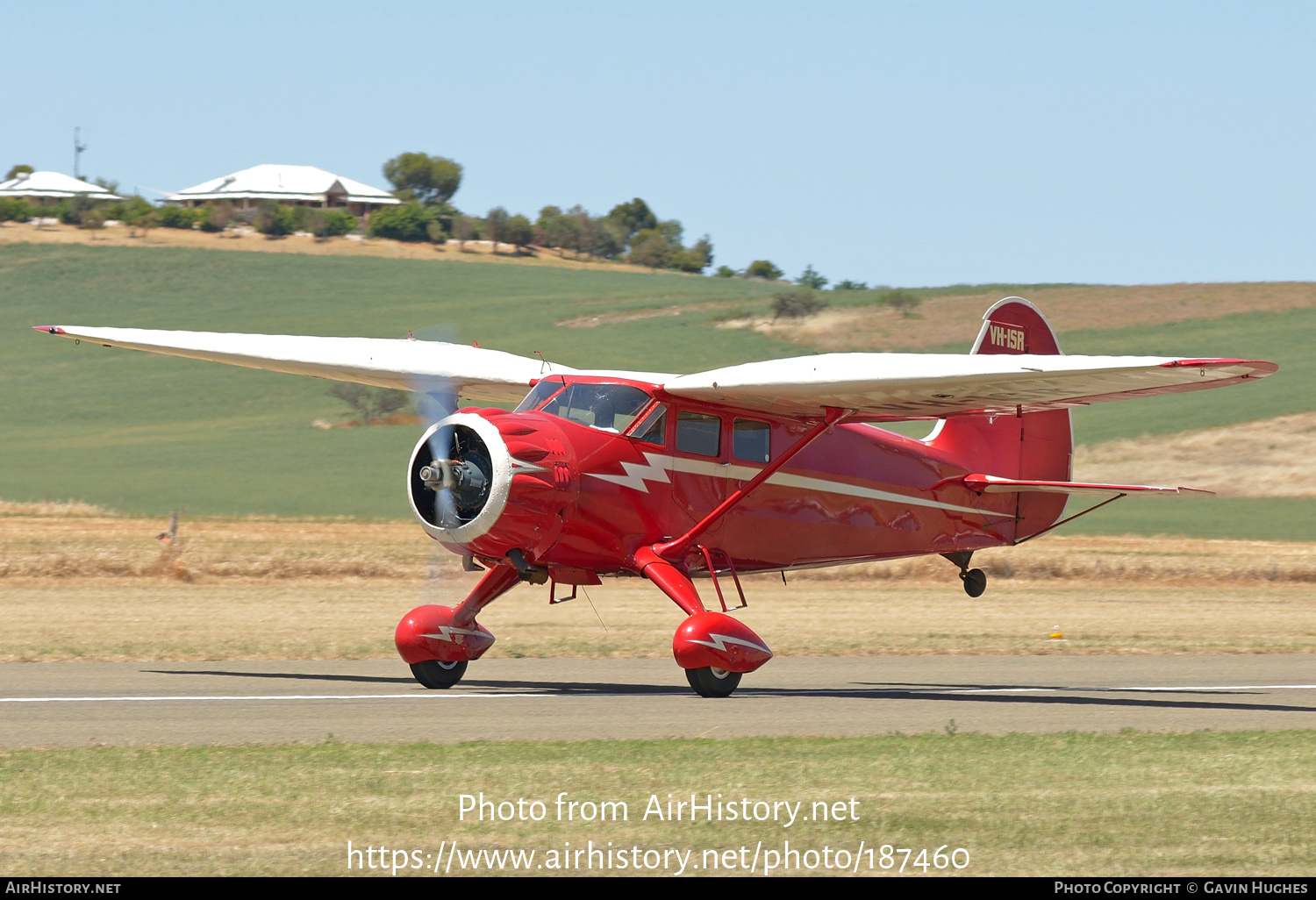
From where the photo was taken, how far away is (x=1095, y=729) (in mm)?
11883

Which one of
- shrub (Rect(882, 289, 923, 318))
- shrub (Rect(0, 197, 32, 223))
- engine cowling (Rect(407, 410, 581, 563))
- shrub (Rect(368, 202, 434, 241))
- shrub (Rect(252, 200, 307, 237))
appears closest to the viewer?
engine cowling (Rect(407, 410, 581, 563))

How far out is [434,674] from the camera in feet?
48.1

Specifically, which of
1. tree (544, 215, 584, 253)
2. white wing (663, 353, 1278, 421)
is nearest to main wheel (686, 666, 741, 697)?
white wing (663, 353, 1278, 421)

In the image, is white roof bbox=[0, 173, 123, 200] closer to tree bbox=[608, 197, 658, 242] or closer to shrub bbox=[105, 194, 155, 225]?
shrub bbox=[105, 194, 155, 225]

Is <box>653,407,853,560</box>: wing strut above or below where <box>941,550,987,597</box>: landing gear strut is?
above

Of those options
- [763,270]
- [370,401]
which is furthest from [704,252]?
[370,401]

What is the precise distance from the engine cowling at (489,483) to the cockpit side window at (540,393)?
730 mm

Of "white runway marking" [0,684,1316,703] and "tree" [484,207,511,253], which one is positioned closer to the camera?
"white runway marking" [0,684,1316,703]

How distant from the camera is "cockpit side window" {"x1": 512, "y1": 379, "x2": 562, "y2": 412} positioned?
14102 mm

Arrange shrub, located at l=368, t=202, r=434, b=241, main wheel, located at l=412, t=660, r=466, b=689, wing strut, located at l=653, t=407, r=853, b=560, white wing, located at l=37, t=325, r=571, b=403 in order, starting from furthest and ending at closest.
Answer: shrub, located at l=368, t=202, r=434, b=241, white wing, located at l=37, t=325, r=571, b=403, main wheel, located at l=412, t=660, r=466, b=689, wing strut, located at l=653, t=407, r=853, b=560

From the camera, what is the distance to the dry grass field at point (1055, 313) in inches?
3086

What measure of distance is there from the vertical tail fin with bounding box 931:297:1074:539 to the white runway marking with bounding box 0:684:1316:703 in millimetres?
2762

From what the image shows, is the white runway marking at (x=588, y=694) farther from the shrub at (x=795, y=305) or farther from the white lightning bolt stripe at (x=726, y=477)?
the shrub at (x=795, y=305)
